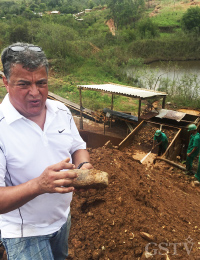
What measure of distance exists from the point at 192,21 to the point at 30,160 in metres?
35.5

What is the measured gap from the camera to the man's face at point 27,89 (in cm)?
137

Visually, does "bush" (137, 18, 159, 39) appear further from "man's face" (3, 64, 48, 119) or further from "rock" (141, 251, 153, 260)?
"man's face" (3, 64, 48, 119)

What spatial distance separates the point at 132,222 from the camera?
2902 mm

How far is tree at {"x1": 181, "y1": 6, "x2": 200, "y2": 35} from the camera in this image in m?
29.3

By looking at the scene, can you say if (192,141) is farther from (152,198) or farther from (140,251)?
(140,251)

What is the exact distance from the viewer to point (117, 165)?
14.8 feet

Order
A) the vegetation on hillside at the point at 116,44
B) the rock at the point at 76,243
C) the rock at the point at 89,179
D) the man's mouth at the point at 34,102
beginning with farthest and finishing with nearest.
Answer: the vegetation on hillside at the point at 116,44 → the rock at the point at 76,243 → the rock at the point at 89,179 → the man's mouth at the point at 34,102

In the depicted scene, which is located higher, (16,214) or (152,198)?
(16,214)

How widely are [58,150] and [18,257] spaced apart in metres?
0.75

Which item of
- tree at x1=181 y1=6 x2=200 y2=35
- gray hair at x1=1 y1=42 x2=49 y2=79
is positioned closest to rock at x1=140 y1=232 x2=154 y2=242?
gray hair at x1=1 y1=42 x2=49 y2=79

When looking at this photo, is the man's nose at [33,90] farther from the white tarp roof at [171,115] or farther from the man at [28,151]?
the white tarp roof at [171,115]

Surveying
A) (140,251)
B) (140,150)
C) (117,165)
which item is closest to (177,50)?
(140,150)

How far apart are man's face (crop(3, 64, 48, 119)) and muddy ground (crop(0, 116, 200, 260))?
2111 millimetres

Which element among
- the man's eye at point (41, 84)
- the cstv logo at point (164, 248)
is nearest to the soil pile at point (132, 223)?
the cstv logo at point (164, 248)
